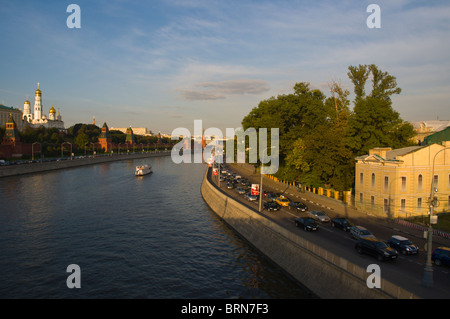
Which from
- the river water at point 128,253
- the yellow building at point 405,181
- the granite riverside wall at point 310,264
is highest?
the yellow building at point 405,181

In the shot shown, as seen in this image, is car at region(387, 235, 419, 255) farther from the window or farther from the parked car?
the window

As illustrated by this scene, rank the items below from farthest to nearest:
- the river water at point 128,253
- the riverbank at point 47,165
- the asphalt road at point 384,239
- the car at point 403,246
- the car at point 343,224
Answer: the riverbank at point 47,165
the car at point 343,224
the car at point 403,246
the river water at point 128,253
the asphalt road at point 384,239

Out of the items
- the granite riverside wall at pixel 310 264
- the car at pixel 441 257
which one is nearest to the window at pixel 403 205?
the car at pixel 441 257

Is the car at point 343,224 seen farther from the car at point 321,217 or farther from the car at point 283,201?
the car at point 283,201

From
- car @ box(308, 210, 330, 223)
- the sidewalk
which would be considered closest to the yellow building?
the sidewalk

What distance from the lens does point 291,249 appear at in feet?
89.0

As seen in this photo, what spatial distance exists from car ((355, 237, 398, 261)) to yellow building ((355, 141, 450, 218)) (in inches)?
619

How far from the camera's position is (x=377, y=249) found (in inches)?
926

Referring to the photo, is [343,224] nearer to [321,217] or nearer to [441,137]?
[321,217]

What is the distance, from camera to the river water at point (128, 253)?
2475 centimetres

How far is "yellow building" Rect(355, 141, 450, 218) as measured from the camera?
37938 mm

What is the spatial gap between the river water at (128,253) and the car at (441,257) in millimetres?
10284

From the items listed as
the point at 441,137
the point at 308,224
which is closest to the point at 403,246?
the point at 308,224
